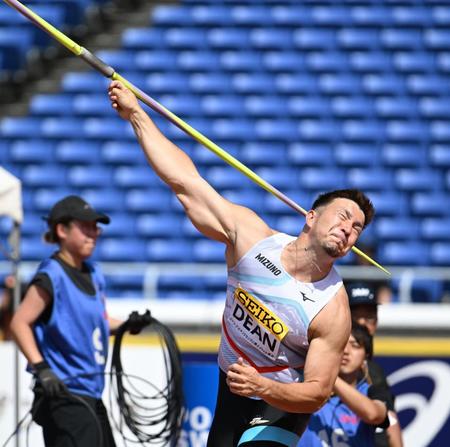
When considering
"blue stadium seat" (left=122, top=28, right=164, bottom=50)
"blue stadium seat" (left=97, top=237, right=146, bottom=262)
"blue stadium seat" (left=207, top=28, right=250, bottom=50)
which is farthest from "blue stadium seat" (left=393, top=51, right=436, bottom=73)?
"blue stadium seat" (left=97, top=237, right=146, bottom=262)

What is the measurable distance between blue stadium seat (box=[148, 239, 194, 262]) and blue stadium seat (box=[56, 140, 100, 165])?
1.61m

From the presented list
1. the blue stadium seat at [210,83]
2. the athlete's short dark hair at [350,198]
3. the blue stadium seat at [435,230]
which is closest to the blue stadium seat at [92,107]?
the blue stadium seat at [210,83]

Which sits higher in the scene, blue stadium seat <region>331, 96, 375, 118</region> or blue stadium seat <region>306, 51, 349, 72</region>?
blue stadium seat <region>306, 51, 349, 72</region>

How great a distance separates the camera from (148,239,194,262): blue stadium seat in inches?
514

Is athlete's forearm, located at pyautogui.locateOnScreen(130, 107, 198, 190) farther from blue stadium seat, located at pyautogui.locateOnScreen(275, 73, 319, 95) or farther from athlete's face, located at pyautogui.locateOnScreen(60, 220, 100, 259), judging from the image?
blue stadium seat, located at pyautogui.locateOnScreen(275, 73, 319, 95)

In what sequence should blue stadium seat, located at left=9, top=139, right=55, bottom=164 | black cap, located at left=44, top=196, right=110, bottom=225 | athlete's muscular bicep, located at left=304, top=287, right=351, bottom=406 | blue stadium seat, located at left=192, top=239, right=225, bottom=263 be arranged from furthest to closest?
blue stadium seat, located at left=9, top=139, right=55, bottom=164 → blue stadium seat, located at left=192, top=239, right=225, bottom=263 → black cap, located at left=44, top=196, right=110, bottom=225 → athlete's muscular bicep, located at left=304, top=287, right=351, bottom=406

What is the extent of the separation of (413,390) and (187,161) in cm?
389

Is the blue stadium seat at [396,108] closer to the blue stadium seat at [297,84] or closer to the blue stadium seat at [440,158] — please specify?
the blue stadium seat at [440,158]

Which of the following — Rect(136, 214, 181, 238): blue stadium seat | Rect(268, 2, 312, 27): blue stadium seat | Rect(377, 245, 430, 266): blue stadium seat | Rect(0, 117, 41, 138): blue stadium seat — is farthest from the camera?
Rect(268, 2, 312, 27): blue stadium seat

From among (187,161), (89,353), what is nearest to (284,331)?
(187,161)

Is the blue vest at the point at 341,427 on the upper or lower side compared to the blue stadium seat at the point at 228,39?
lower

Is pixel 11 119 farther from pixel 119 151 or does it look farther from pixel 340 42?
pixel 340 42

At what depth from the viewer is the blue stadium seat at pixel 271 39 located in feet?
47.8

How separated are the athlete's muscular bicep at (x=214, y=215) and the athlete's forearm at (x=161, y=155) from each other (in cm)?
5
